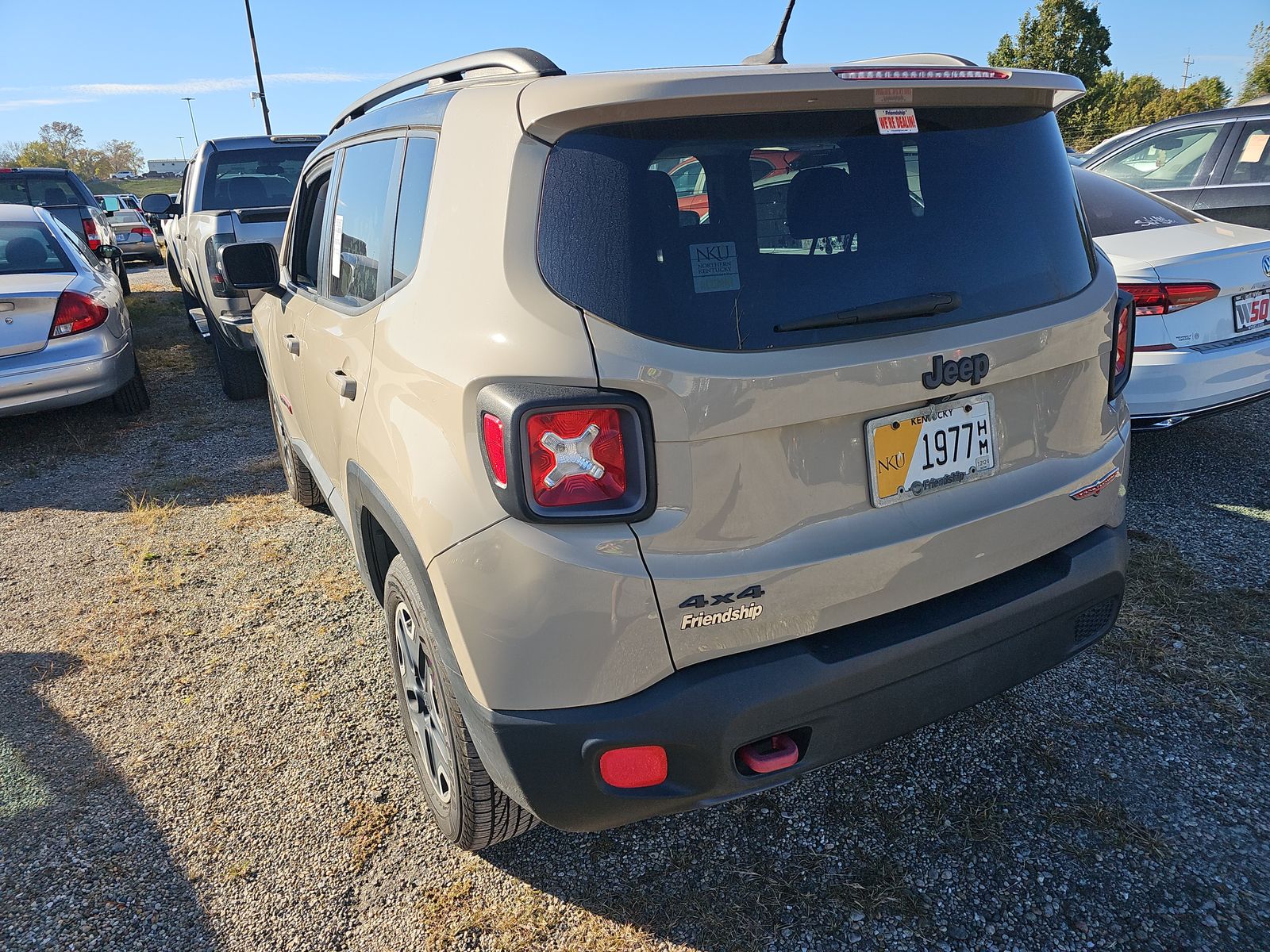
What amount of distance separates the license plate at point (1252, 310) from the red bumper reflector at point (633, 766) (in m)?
3.73

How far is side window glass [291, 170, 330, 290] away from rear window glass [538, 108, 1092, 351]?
6.08ft

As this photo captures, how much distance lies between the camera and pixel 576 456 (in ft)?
5.32

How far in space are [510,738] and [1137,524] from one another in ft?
10.9

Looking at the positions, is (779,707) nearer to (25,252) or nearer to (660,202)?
(660,202)

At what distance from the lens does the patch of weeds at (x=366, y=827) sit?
91.5 inches

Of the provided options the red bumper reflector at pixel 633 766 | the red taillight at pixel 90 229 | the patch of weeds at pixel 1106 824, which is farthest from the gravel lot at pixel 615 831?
the red taillight at pixel 90 229

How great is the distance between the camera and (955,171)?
1.92 meters

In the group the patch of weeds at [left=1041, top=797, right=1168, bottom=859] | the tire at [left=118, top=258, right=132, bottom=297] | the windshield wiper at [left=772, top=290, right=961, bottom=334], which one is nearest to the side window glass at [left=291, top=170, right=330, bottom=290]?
the windshield wiper at [left=772, top=290, right=961, bottom=334]

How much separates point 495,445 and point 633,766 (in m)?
0.70

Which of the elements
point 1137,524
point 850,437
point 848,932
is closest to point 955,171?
point 850,437

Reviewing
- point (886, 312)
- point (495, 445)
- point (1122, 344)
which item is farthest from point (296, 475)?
point (1122, 344)

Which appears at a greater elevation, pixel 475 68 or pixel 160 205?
pixel 475 68

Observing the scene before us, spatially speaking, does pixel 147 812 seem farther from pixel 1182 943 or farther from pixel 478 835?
pixel 1182 943

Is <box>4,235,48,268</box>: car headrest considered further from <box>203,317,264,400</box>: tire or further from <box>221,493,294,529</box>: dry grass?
<box>221,493,294,529</box>: dry grass
